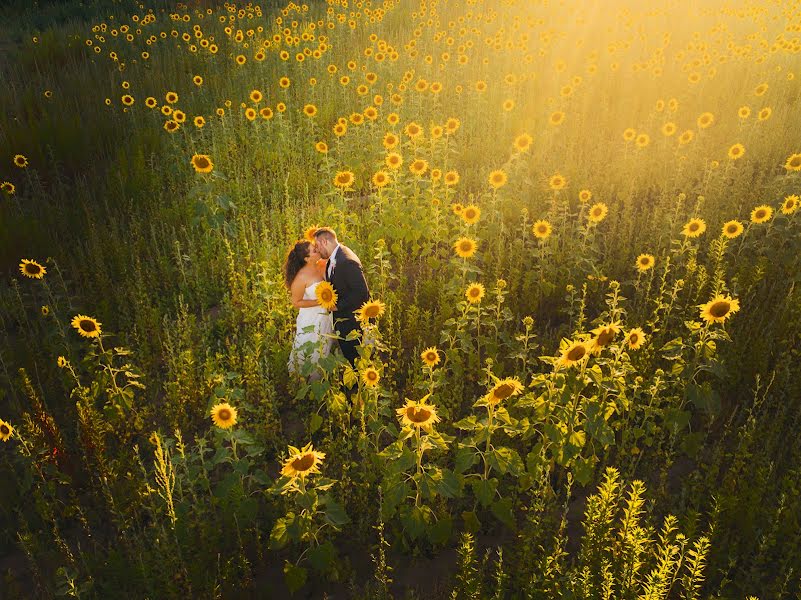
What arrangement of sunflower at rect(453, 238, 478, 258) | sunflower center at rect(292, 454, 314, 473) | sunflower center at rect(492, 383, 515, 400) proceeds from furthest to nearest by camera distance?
1. sunflower at rect(453, 238, 478, 258)
2. sunflower center at rect(492, 383, 515, 400)
3. sunflower center at rect(292, 454, 314, 473)

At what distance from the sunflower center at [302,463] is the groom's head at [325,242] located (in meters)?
2.09

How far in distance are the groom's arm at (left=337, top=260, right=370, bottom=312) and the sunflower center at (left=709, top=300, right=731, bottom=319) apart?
2370 millimetres

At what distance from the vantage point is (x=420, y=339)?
12.9 ft

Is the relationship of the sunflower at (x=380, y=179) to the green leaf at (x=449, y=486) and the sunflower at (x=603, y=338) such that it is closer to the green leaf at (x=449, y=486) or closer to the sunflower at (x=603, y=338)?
the sunflower at (x=603, y=338)

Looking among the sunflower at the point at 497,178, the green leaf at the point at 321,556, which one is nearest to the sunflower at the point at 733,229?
the sunflower at the point at 497,178

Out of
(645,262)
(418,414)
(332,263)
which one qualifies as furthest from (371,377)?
(645,262)

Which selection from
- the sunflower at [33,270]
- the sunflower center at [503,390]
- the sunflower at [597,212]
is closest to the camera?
the sunflower center at [503,390]

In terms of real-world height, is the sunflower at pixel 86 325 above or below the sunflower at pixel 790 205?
below

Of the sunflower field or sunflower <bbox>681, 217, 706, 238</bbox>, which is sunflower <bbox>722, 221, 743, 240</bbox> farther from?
sunflower <bbox>681, 217, 706, 238</bbox>

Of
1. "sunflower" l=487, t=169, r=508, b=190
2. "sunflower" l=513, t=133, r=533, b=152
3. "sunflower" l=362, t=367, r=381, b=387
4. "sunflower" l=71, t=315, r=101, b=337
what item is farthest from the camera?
"sunflower" l=513, t=133, r=533, b=152

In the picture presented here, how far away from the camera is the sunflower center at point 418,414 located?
7.93ft

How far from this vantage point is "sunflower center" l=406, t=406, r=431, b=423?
2.42 m

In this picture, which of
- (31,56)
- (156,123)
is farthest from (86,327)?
(31,56)

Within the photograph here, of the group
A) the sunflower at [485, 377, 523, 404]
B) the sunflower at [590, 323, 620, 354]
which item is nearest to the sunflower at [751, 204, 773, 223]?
the sunflower at [590, 323, 620, 354]
